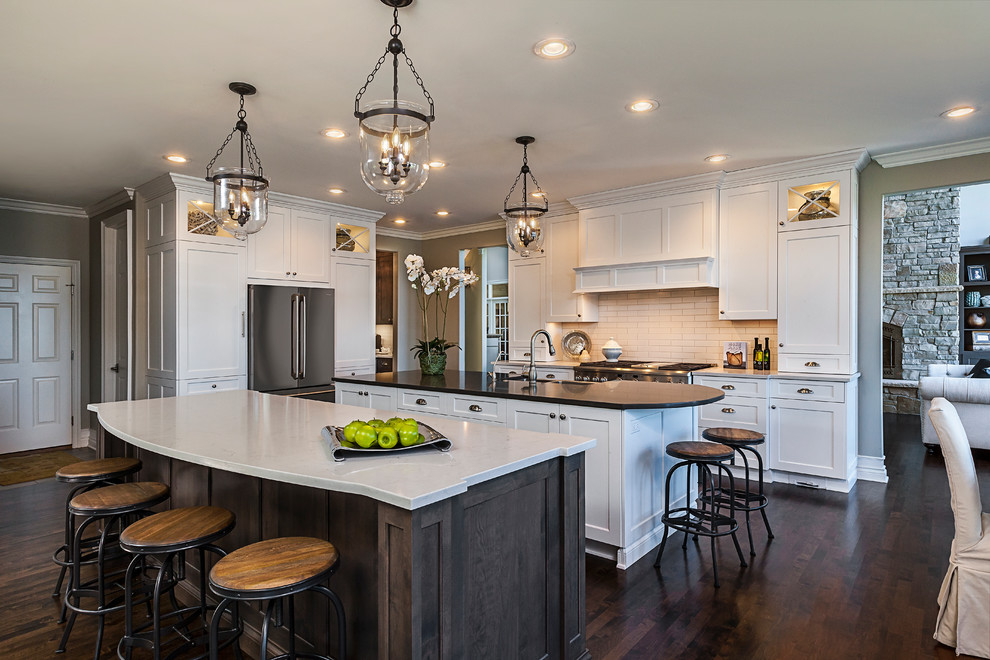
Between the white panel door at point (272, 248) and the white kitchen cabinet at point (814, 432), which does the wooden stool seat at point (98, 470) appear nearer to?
the white panel door at point (272, 248)

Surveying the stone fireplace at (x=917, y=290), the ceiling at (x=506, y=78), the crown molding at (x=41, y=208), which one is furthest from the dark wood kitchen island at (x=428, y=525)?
the stone fireplace at (x=917, y=290)

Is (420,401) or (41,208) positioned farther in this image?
(41,208)

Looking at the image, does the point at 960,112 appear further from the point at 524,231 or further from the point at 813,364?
the point at 524,231

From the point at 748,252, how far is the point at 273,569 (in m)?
4.59

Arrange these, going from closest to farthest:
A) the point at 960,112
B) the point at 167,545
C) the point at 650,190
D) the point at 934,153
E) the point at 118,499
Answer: the point at 167,545 → the point at 118,499 → the point at 960,112 → the point at 934,153 → the point at 650,190

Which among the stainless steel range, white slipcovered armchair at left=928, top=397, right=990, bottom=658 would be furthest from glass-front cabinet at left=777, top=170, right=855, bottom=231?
white slipcovered armchair at left=928, top=397, right=990, bottom=658

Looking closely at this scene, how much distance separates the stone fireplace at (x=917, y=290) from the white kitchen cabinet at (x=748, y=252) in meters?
5.23

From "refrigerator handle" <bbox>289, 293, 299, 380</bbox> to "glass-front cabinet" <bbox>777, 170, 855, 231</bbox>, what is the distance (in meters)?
4.52

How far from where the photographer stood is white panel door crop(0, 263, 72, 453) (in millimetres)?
5902

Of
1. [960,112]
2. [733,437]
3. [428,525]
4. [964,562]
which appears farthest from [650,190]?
[428,525]

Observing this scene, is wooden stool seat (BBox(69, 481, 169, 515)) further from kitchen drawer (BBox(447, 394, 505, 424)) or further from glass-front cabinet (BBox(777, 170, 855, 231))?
glass-front cabinet (BBox(777, 170, 855, 231))

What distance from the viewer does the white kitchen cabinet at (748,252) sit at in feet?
15.9

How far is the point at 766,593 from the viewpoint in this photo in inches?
107

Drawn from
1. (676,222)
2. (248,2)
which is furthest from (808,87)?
(248,2)
